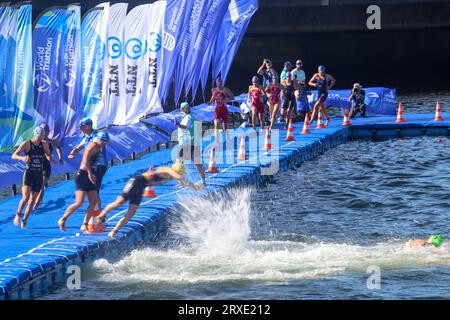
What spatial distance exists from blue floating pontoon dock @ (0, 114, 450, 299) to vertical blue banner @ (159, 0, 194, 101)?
1963 mm

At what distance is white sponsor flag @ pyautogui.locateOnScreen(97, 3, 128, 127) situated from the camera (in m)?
25.1

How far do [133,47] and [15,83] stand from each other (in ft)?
20.4

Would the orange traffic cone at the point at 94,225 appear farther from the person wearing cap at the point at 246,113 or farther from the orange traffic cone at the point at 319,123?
the orange traffic cone at the point at 319,123

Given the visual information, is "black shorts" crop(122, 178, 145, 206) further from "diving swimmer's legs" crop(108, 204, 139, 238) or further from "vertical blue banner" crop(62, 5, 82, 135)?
"vertical blue banner" crop(62, 5, 82, 135)

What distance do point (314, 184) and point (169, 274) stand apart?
9692 mm

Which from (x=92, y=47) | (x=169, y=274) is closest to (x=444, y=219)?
(x=169, y=274)

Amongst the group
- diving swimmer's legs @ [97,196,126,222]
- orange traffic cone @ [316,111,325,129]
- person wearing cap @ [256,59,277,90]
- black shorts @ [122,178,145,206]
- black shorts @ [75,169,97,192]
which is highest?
person wearing cap @ [256,59,277,90]

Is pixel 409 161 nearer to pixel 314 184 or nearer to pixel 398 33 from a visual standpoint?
pixel 314 184

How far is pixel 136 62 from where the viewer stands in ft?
85.4

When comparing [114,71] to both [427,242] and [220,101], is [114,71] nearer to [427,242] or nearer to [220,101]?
[220,101]

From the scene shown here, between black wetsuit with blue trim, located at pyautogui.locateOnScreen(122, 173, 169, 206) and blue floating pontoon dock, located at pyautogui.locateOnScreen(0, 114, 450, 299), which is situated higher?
black wetsuit with blue trim, located at pyautogui.locateOnScreen(122, 173, 169, 206)

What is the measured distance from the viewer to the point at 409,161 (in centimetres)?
2761

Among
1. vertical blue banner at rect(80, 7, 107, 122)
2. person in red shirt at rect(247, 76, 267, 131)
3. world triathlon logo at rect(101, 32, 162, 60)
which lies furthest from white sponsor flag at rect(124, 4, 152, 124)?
person in red shirt at rect(247, 76, 267, 131)

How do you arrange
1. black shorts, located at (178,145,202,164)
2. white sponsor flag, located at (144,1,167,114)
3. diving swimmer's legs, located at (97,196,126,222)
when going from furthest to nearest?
white sponsor flag, located at (144,1,167,114)
black shorts, located at (178,145,202,164)
diving swimmer's legs, located at (97,196,126,222)
